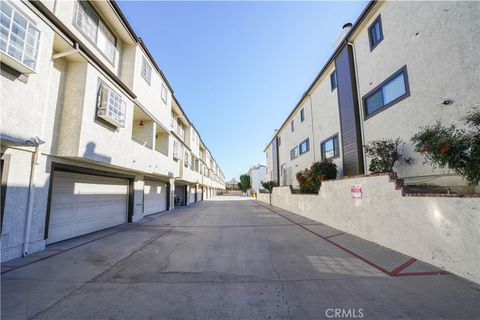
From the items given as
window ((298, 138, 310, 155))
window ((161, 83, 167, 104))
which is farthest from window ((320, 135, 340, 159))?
window ((161, 83, 167, 104))

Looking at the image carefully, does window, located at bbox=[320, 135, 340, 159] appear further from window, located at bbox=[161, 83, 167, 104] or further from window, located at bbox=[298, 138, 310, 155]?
window, located at bbox=[161, 83, 167, 104]

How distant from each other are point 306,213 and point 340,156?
3.96 m

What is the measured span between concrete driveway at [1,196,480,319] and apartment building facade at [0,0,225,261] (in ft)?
4.29

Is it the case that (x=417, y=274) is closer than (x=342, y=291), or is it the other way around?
(x=342, y=291)

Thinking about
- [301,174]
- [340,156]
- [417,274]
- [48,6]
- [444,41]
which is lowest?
[417,274]

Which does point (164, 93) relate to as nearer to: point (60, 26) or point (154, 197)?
point (154, 197)

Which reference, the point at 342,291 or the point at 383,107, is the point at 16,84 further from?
the point at 383,107

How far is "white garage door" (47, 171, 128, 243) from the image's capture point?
6461 millimetres

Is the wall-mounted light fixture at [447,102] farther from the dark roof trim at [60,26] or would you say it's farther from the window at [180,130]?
the window at [180,130]

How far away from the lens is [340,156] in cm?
1152

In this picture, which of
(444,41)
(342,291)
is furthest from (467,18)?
(342,291)

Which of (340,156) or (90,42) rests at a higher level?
(90,42)

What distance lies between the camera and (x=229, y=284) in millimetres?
3824

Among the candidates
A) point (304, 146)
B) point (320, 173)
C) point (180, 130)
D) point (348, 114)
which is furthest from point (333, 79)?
point (180, 130)
